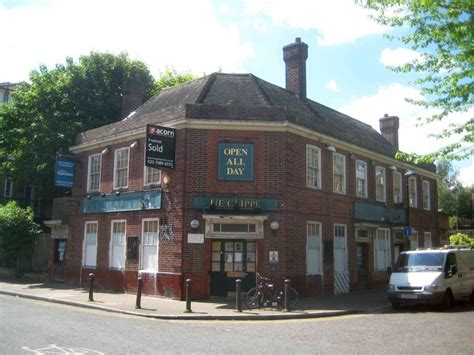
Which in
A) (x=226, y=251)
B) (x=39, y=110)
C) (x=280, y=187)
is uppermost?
(x=39, y=110)

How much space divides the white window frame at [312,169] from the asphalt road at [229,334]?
21.7ft

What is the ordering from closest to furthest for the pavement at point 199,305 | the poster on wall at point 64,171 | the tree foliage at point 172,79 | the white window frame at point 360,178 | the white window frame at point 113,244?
the pavement at point 199,305 < the white window frame at point 113,244 < the poster on wall at point 64,171 < the white window frame at point 360,178 < the tree foliage at point 172,79

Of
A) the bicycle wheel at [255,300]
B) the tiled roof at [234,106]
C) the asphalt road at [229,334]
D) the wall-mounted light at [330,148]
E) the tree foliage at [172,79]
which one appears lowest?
the asphalt road at [229,334]

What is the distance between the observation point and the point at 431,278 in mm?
14555

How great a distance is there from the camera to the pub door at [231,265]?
1695 cm

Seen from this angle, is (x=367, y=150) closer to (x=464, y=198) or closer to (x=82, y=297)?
(x=82, y=297)

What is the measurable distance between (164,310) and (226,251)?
3.83 meters

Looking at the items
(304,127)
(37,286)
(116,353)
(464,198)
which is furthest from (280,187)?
(464,198)

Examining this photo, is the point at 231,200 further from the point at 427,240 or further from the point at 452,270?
the point at 427,240

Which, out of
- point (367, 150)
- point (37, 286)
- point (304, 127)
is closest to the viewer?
point (304, 127)

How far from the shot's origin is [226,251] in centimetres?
1722

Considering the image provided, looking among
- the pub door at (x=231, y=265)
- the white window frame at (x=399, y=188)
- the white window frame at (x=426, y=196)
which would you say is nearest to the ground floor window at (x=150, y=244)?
the pub door at (x=231, y=265)

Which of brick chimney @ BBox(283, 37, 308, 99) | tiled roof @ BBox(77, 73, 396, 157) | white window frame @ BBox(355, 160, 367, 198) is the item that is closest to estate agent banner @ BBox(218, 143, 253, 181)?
tiled roof @ BBox(77, 73, 396, 157)

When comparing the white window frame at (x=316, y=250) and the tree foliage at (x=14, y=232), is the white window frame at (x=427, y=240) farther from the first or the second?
the tree foliage at (x=14, y=232)
